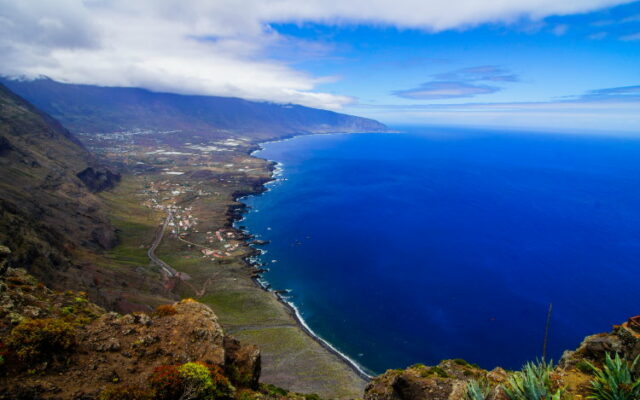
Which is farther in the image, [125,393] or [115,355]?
[115,355]

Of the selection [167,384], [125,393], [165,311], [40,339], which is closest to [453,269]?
[165,311]

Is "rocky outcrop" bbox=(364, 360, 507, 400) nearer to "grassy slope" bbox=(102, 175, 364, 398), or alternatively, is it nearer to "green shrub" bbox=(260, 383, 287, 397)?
Result: "green shrub" bbox=(260, 383, 287, 397)

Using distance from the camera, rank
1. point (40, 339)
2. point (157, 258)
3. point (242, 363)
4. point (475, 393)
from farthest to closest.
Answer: point (157, 258) < point (242, 363) < point (40, 339) < point (475, 393)

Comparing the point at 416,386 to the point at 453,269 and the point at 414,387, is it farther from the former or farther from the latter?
the point at 453,269

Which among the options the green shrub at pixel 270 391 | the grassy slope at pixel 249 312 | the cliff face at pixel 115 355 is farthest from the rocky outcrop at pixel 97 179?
the green shrub at pixel 270 391

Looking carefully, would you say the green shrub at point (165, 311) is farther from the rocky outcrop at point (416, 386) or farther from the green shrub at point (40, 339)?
the rocky outcrop at point (416, 386)
